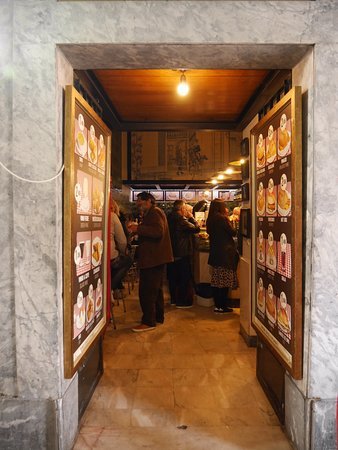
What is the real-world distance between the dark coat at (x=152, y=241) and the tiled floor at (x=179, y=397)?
1.09 m

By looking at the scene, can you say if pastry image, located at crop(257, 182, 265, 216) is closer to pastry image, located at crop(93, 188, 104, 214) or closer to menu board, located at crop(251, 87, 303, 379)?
menu board, located at crop(251, 87, 303, 379)

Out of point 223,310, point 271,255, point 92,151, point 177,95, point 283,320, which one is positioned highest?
point 177,95

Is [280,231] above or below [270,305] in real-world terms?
above

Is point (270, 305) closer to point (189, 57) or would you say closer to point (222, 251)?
point (189, 57)

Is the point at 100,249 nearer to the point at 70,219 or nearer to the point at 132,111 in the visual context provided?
the point at 70,219

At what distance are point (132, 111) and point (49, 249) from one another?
2.86 meters

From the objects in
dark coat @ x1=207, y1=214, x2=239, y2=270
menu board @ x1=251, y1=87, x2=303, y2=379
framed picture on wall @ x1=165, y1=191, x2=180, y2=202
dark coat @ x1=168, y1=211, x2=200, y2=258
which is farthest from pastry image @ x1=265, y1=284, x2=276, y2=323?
framed picture on wall @ x1=165, y1=191, x2=180, y2=202

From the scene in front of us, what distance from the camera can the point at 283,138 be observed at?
2539mm

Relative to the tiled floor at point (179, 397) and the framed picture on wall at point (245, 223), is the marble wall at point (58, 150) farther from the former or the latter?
the framed picture on wall at point (245, 223)

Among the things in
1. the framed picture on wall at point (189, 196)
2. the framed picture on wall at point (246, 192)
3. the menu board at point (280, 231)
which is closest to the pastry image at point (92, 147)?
the menu board at point (280, 231)

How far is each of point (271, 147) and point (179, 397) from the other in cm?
249

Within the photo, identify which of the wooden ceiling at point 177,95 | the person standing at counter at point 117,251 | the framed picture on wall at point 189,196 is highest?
the wooden ceiling at point 177,95

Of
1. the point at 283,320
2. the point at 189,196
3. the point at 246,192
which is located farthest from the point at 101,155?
the point at 189,196

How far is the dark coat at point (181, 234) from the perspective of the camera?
6.06 m
